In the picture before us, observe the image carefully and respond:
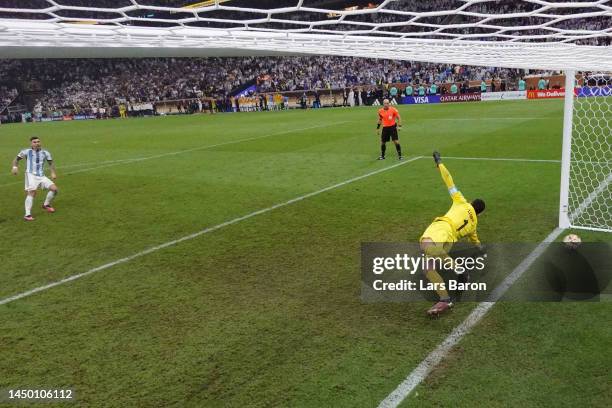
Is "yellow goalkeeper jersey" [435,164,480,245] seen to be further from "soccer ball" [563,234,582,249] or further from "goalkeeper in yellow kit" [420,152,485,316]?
"soccer ball" [563,234,582,249]

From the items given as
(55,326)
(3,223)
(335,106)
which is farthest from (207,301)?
(335,106)

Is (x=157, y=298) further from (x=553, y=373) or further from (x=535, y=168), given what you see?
(x=535, y=168)

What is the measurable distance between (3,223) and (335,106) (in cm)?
2888

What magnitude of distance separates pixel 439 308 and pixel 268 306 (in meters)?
1.68

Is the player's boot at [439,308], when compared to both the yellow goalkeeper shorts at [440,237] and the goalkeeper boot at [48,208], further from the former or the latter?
the goalkeeper boot at [48,208]

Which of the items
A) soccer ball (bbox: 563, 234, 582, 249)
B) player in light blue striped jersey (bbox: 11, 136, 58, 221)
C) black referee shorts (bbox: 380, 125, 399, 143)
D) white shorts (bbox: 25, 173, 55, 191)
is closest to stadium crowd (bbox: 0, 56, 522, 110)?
black referee shorts (bbox: 380, 125, 399, 143)

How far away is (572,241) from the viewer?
18.9ft

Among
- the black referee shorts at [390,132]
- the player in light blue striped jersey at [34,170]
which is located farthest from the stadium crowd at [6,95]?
the black referee shorts at [390,132]

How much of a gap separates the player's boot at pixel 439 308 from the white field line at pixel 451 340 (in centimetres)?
20

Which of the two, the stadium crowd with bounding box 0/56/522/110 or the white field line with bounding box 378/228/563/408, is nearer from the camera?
the white field line with bounding box 378/228/563/408

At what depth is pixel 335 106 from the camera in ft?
118

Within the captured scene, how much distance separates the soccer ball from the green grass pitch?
0.62 metres

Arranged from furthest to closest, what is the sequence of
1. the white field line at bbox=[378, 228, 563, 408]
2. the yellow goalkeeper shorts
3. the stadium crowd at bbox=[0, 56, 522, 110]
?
the stadium crowd at bbox=[0, 56, 522, 110], the yellow goalkeeper shorts, the white field line at bbox=[378, 228, 563, 408]

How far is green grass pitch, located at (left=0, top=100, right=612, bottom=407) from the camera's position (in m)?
3.73
